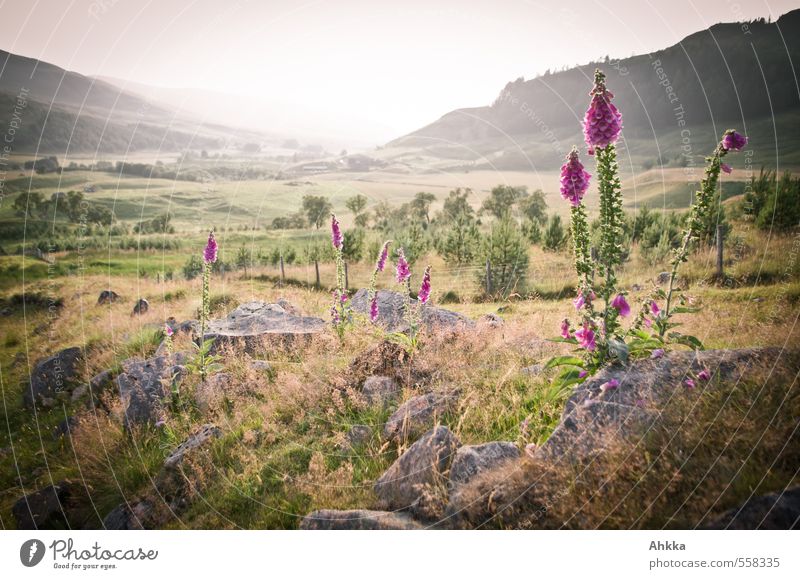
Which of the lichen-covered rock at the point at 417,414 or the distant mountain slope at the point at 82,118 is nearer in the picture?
the lichen-covered rock at the point at 417,414

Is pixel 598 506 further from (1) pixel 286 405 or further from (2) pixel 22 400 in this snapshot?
(2) pixel 22 400

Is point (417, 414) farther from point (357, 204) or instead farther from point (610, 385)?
point (357, 204)

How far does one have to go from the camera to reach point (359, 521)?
4.96 meters

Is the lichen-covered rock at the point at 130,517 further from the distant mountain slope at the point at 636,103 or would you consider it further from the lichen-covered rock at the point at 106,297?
the distant mountain slope at the point at 636,103

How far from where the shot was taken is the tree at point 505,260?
21.1m

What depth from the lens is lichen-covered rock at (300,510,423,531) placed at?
195 inches

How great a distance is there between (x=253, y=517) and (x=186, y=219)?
7967 cm

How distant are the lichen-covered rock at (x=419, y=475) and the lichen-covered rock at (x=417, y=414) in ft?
2.11

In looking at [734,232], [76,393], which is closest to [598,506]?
[76,393]

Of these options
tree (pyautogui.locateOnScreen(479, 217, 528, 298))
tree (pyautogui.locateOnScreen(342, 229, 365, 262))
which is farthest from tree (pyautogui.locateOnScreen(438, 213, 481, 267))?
tree (pyautogui.locateOnScreen(342, 229, 365, 262))

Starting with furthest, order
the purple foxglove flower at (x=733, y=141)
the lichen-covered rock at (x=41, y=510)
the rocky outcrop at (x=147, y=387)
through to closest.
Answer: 1. the rocky outcrop at (x=147, y=387)
2. the lichen-covered rock at (x=41, y=510)
3. the purple foxglove flower at (x=733, y=141)
